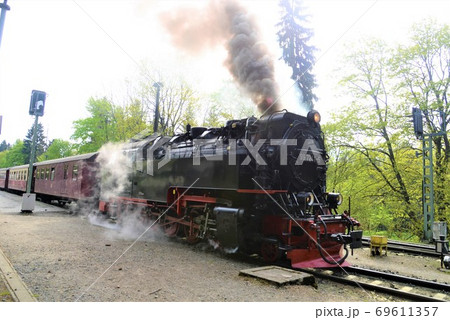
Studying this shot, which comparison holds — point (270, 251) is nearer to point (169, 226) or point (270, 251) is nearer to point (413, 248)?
point (169, 226)

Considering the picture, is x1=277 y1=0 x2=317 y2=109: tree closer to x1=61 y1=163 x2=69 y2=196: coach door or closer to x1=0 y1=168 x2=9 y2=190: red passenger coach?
x1=61 y1=163 x2=69 y2=196: coach door

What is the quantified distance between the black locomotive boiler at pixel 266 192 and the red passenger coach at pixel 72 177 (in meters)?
8.47

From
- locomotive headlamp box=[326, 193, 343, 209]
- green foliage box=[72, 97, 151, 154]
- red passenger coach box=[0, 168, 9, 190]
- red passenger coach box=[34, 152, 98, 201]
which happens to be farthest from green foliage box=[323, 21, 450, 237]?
red passenger coach box=[0, 168, 9, 190]

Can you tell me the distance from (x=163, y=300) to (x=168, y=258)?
103 inches

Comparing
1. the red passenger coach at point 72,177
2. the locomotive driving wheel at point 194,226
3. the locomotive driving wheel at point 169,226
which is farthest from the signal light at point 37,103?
the locomotive driving wheel at point 194,226

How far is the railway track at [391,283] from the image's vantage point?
4.70m

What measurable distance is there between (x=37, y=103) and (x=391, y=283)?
14.8 meters

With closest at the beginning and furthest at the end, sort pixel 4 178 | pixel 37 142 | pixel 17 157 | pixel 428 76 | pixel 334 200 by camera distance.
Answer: pixel 334 200 < pixel 428 76 < pixel 4 178 < pixel 17 157 < pixel 37 142

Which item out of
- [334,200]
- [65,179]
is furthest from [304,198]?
[65,179]

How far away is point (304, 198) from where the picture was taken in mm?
6500

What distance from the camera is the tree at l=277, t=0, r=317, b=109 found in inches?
775

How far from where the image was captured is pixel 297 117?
7.25 m

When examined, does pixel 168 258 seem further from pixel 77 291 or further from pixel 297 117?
pixel 297 117

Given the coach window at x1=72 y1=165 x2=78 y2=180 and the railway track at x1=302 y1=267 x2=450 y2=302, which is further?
the coach window at x1=72 y1=165 x2=78 y2=180
